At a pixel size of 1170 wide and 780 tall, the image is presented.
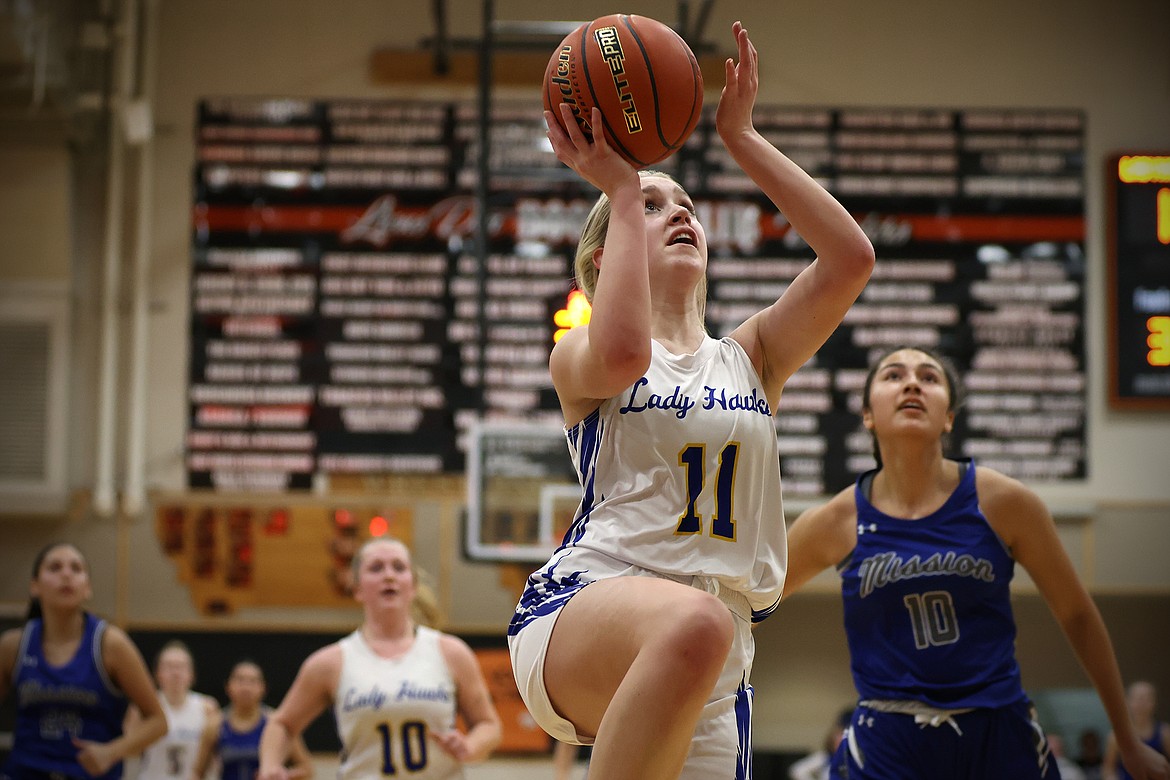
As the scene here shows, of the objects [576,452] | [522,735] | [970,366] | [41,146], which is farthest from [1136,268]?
[41,146]

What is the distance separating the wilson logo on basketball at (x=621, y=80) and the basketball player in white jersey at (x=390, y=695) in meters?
2.77

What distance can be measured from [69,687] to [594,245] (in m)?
3.63

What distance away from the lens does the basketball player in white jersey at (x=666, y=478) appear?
1.94 m

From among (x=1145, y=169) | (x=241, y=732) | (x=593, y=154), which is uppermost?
(x=1145, y=169)

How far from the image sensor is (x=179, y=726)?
23.7 ft

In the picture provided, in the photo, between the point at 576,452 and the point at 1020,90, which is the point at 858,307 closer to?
the point at 1020,90

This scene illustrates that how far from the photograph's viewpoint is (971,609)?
3.26 metres

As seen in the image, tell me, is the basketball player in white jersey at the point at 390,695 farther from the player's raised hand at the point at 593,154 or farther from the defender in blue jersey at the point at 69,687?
the player's raised hand at the point at 593,154

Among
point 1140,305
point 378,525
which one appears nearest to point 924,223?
point 1140,305

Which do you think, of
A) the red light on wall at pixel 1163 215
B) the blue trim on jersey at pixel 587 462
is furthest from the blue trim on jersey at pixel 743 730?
the red light on wall at pixel 1163 215

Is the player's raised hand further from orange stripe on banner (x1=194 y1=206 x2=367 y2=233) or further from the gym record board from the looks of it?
orange stripe on banner (x1=194 y1=206 x2=367 y2=233)

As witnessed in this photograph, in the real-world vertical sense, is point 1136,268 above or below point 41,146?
below

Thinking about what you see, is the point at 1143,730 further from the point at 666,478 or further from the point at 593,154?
the point at 593,154

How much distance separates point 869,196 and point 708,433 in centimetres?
647
